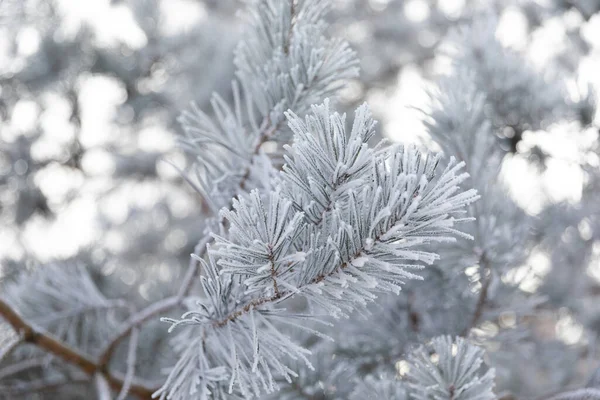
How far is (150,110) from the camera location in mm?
997

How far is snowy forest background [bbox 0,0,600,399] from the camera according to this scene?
459 millimetres

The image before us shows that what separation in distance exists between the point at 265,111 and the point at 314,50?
0.20 feet

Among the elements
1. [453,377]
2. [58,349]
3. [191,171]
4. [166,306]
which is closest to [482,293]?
[453,377]

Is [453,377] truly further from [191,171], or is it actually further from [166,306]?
[191,171]

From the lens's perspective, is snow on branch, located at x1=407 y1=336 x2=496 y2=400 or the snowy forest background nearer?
snow on branch, located at x1=407 y1=336 x2=496 y2=400

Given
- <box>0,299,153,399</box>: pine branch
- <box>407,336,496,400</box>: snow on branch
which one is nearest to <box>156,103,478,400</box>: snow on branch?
<box>407,336,496,400</box>: snow on branch

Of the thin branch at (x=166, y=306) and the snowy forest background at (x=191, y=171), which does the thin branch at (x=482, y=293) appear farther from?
the thin branch at (x=166, y=306)

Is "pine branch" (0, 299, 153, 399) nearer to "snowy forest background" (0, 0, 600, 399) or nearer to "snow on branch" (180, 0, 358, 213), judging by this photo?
"snowy forest background" (0, 0, 600, 399)

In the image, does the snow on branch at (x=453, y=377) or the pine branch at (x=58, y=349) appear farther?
the pine branch at (x=58, y=349)

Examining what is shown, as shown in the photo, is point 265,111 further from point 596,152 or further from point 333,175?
point 596,152

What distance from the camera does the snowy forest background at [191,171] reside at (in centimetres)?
46

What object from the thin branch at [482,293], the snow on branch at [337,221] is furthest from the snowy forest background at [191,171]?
the snow on branch at [337,221]

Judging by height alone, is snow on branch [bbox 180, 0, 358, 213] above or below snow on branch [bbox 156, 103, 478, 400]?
above

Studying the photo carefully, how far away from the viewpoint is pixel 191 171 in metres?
0.91
